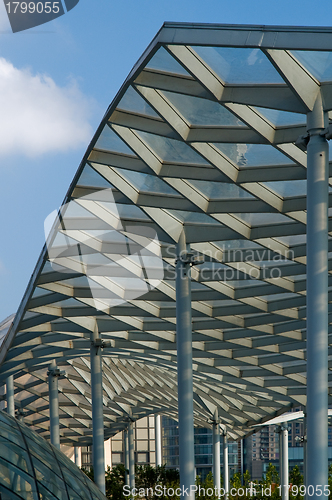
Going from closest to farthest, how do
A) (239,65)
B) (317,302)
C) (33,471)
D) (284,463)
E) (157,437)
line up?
1. (33,471)
2. (317,302)
3. (239,65)
4. (284,463)
5. (157,437)

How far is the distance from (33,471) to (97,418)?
1722 centimetres

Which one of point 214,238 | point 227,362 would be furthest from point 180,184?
point 227,362

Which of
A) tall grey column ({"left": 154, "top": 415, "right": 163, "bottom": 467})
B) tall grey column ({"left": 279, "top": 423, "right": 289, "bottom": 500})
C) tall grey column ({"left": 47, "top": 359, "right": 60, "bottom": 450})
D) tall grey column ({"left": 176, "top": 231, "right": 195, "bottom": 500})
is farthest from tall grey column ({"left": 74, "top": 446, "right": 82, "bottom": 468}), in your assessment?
tall grey column ({"left": 176, "top": 231, "right": 195, "bottom": 500})

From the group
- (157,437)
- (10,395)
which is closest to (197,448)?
(157,437)

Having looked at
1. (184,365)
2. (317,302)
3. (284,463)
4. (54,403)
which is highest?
(317,302)

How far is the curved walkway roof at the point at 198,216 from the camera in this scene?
10.6 m

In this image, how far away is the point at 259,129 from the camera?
1232 cm

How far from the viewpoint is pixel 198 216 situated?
60.4 feet

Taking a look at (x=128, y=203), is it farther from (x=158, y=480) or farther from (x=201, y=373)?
(x=158, y=480)

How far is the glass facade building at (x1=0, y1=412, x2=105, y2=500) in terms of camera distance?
8.73 m

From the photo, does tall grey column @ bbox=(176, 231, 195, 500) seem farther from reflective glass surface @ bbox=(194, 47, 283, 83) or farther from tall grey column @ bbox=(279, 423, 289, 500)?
tall grey column @ bbox=(279, 423, 289, 500)

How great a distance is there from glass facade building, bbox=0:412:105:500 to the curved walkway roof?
6.66 metres

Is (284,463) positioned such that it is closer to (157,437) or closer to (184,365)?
(184,365)

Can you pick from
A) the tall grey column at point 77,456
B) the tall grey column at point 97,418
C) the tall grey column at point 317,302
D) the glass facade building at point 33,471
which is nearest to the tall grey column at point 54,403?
the tall grey column at point 97,418
